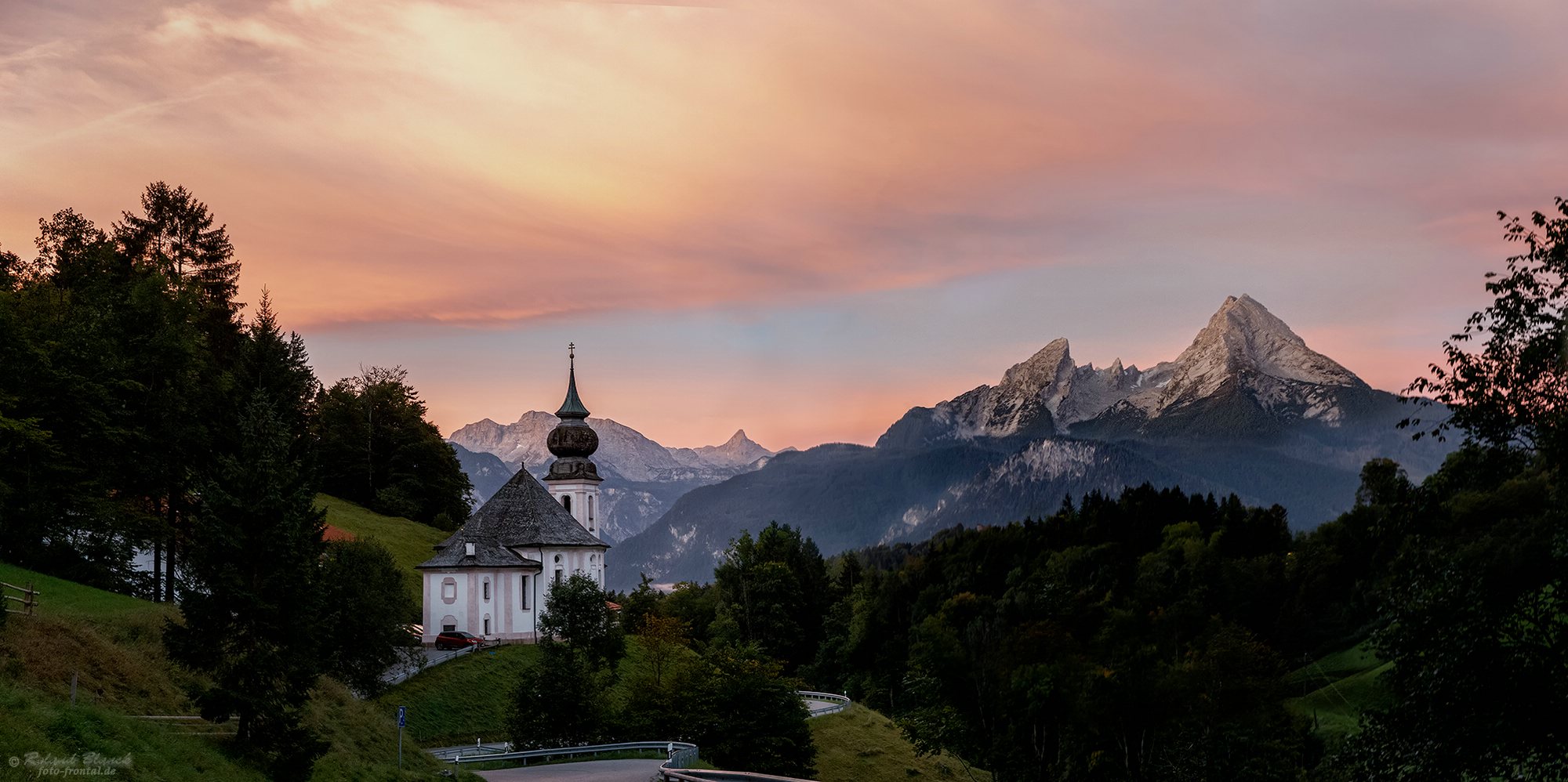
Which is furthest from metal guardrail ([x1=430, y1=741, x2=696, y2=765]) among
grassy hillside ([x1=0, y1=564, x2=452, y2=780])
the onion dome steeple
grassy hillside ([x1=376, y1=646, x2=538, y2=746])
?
the onion dome steeple

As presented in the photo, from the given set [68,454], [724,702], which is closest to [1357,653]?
[724,702]

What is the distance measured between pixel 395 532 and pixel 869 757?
50.0 m

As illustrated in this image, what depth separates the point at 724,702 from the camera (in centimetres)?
5675

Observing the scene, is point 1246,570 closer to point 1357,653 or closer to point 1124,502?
point 1357,653

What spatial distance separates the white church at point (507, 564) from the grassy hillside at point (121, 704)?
127 ft

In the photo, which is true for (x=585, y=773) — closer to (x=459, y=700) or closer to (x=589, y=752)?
(x=589, y=752)

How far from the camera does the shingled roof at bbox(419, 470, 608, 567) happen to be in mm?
86562

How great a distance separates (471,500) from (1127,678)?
3420 inches

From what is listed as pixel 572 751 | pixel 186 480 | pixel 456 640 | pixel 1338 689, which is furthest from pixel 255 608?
pixel 1338 689

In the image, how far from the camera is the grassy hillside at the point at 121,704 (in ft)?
84.8

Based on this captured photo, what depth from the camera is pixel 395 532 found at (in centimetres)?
10200

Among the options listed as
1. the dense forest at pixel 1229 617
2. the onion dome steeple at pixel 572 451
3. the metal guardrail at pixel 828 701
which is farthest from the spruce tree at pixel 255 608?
the onion dome steeple at pixel 572 451

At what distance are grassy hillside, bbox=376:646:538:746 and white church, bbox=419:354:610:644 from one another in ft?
29.7

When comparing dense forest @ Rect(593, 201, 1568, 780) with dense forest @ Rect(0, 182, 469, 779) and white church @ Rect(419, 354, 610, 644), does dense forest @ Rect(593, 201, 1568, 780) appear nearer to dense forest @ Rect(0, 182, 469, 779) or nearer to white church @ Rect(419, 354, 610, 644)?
white church @ Rect(419, 354, 610, 644)
